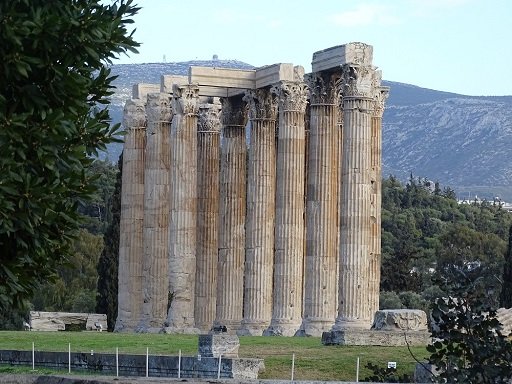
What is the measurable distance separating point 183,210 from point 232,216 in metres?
2.05

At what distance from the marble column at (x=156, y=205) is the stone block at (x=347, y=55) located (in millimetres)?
10354

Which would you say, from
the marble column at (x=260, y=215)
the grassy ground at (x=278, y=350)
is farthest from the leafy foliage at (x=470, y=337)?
the marble column at (x=260, y=215)

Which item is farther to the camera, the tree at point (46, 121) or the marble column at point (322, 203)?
the marble column at point (322, 203)

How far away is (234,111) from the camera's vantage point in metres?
67.6

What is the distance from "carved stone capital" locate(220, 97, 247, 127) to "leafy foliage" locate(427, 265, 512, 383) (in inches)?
1956

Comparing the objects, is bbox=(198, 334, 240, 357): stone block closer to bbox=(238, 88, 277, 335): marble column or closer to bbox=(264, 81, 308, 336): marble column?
bbox=(264, 81, 308, 336): marble column

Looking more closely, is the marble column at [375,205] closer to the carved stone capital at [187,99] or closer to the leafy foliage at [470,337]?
the carved stone capital at [187,99]

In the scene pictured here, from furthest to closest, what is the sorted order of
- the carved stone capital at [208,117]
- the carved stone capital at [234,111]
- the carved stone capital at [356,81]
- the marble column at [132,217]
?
the marble column at [132,217], the carved stone capital at [208,117], the carved stone capital at [234,111], the carved stone capital at [356,81]

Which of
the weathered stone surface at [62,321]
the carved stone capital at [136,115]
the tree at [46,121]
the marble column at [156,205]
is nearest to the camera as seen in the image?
the tree at [46,121]

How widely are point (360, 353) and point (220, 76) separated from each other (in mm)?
24735

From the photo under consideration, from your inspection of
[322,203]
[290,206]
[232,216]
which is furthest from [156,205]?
[322,203]

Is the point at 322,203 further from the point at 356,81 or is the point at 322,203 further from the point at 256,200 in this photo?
the point at 356,81

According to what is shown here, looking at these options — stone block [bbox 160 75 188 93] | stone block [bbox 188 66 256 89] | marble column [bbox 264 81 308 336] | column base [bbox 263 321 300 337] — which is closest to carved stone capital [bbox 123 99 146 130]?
stone block [bbox 160 75 188 93]

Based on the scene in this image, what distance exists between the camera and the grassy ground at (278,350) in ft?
135
